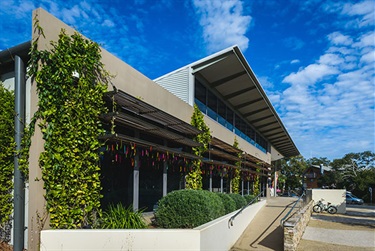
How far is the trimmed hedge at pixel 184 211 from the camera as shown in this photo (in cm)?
716

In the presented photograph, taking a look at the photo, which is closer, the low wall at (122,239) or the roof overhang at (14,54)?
the low wall at (122,239)

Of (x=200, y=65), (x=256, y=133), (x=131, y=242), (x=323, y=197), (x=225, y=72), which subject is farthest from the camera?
(x=256, y=133)

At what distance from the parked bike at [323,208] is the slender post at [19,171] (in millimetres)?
18702

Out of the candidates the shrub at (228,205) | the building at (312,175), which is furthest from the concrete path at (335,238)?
the building at (312,175)

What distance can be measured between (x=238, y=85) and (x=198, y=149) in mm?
5713

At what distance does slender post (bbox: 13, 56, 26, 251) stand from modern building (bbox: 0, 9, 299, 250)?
0.07 m

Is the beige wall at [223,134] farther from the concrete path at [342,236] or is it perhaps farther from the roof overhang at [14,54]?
the roof overhang at [14,54]

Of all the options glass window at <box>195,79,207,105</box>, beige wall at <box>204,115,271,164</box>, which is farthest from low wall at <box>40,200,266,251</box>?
glass window at <box>195,79,207,105</box>

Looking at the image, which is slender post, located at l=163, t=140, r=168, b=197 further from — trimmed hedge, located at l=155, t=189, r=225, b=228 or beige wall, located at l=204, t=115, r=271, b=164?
beige wall, located at l=204, t=115, r=271, b=164

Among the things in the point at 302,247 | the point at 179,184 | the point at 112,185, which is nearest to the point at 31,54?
the point at 112,185

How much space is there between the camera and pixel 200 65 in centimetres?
1258

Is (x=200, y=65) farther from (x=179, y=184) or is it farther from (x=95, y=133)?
(x=95, y=133)

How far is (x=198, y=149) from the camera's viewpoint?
1172cm

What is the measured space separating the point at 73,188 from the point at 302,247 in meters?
6.68
